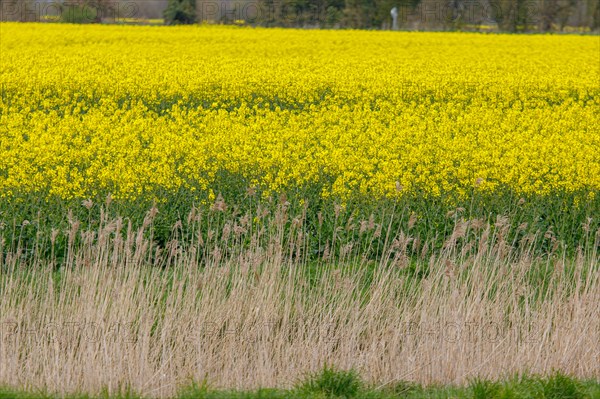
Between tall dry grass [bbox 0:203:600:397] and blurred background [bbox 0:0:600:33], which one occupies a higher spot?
blurred background [bbox 0:0:600:33]

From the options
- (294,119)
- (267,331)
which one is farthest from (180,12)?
(267,331)

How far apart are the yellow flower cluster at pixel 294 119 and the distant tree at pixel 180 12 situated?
643 inches

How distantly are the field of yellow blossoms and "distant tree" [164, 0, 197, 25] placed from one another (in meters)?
17.4

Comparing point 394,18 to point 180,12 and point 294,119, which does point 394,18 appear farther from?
point 294,119

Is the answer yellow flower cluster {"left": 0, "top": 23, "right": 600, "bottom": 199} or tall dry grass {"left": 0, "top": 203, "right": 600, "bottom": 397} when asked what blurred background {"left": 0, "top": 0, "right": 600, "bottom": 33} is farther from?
tall dry grass {"left": 0, "top": 203, "right": 600, "bottom": 397}

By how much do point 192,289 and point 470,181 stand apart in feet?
15.6

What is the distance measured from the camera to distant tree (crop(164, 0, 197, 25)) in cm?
4284

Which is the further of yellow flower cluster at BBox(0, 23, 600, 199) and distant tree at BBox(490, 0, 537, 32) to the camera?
distant tree at BBox(490, 0, 537, 32)

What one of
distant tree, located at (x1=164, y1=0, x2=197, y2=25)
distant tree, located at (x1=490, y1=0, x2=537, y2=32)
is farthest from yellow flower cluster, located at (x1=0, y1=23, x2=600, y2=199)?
distant tree, located at (x1=164, y1=0, x2=197, y2=25)

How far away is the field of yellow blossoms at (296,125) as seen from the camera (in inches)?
449

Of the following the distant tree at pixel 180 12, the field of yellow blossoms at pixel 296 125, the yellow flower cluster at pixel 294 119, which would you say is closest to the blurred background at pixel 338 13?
the distant tree at pixel 180 12

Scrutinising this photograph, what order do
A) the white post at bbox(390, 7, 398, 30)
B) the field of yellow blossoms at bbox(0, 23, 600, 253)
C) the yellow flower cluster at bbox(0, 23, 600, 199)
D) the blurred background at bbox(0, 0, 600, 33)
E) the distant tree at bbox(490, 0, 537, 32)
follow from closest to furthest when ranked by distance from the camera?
1. the field of yellow blossoms at bbox(0, 23, 600, 253)
2. the yellow flower cluster at bbox(0, 23, 600, 199)
3. the blurred background at bbox(0, 0, 600, 33)
4. the white post at bbox(390, 7, 398, 30)
5. the distant tree at bbox(490, 0, 537, 32)

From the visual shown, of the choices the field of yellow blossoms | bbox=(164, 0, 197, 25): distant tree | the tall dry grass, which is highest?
bbox=(164, 0, 197, 25): distant tree

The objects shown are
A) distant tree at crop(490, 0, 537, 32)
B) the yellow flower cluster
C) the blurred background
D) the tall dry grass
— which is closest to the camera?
the tall dry grass
